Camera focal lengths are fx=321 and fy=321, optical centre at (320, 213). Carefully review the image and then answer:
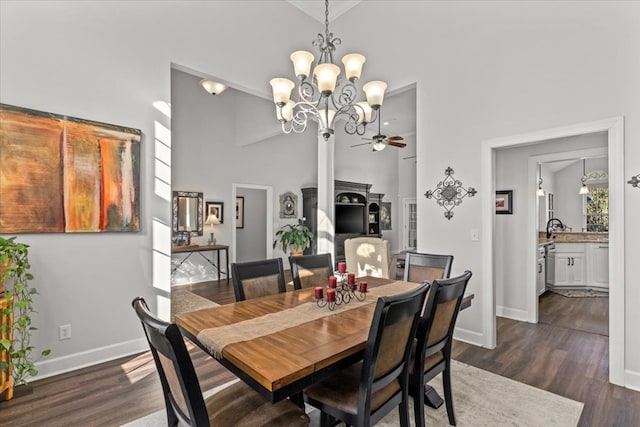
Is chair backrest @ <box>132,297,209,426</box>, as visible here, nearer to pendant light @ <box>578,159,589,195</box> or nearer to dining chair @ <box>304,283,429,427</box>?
dining chair @ <box>304,283,429,427</box>

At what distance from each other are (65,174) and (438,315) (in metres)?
3.06

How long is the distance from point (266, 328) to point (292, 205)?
21.0 ft

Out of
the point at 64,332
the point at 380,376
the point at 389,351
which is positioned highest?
the point at 389,351

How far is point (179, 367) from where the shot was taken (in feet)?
3.76

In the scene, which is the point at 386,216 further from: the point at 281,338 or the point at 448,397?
the point at 281,338

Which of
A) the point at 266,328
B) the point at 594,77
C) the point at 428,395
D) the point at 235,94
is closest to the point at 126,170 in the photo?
the point at 266,328

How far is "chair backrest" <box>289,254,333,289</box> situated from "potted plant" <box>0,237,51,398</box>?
6.23 feet

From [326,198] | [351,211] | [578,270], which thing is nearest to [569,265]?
[578,270]

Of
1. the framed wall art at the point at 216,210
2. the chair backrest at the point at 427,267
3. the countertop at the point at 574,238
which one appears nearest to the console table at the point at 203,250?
the framed wall art at the point at 216,210

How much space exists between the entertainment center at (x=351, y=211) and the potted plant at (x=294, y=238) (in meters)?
0.56

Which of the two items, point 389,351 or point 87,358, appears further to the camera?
point 87,358

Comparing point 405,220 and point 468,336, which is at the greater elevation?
point 405,220

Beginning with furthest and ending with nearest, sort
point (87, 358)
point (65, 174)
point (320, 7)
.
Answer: point (320, 7), point (87, 358), point (65, 174)

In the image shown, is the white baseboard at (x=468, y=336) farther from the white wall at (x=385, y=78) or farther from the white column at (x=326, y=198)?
the white column at (x=326, y=198)
